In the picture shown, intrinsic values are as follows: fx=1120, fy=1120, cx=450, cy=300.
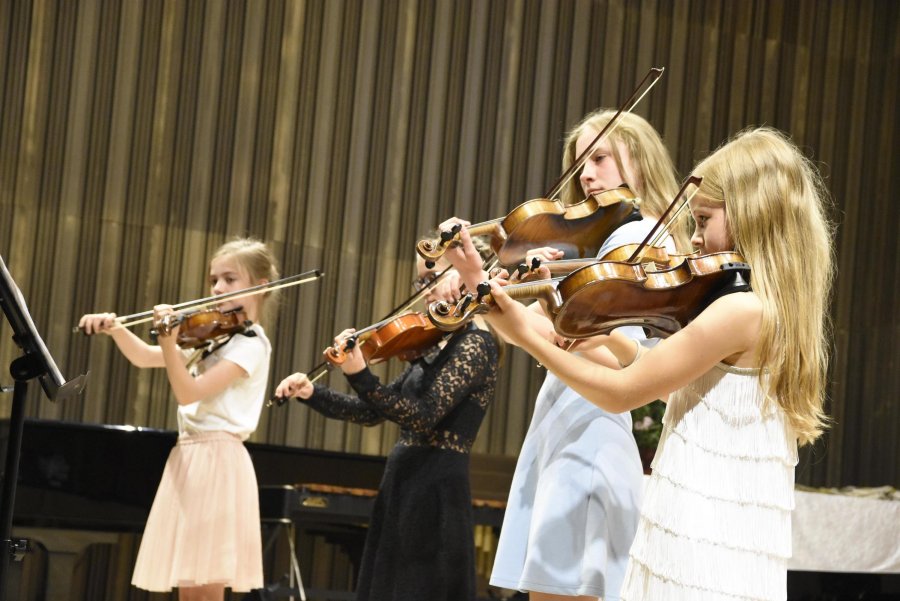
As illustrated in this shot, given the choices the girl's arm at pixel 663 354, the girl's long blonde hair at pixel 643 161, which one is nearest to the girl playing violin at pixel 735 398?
the girl's arm at pixel 663 354

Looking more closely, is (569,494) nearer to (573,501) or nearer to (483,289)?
(573,501)

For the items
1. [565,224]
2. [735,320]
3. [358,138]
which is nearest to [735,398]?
[735,320]

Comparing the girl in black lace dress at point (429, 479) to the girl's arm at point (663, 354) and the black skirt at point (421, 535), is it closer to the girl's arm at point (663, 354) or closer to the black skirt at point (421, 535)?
the black skirt at point (421, 535)

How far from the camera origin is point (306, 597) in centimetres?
510

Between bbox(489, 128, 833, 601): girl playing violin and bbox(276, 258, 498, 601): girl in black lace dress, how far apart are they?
129cm

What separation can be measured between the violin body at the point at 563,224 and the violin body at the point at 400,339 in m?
0.64

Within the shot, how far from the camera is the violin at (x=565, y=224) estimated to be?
2.72m

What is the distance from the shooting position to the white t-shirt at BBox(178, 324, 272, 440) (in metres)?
4.00

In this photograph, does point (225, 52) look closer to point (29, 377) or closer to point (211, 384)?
point (211, 384)

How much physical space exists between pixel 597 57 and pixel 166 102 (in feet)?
9.66

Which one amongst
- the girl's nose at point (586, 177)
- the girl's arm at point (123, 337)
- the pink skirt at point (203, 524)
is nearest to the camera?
the girl's nose at point (586, 177)

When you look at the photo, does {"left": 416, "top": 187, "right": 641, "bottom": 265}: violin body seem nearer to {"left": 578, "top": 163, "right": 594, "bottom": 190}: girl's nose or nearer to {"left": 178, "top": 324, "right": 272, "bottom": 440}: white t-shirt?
{"left": 578, "top": 163, "right": 594, "bottom": 190}: girl's nose

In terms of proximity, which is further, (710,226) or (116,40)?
(116,40)

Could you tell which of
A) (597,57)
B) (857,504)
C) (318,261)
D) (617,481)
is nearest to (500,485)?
(318,261)
